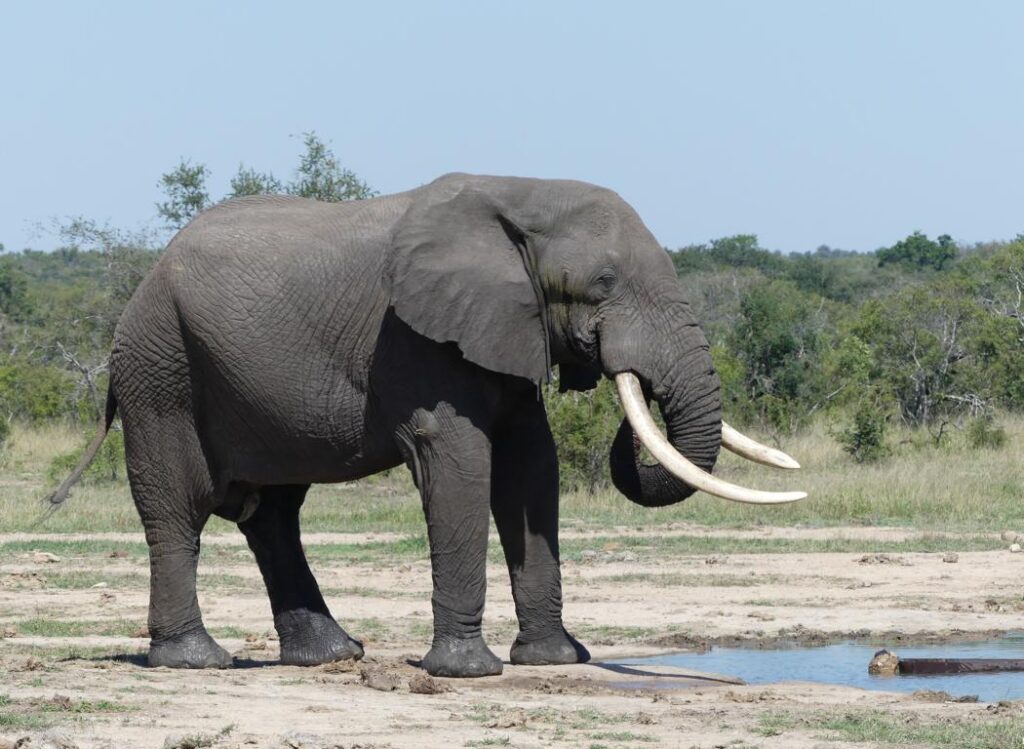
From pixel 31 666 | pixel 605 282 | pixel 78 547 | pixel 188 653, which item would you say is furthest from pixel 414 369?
pixel 78 547

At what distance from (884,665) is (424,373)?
2789 millimetres

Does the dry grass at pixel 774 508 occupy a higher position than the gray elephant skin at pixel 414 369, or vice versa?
the gray elephant skin at pixel 414 369

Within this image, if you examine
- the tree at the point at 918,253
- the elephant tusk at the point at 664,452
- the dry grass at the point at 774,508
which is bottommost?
the dry grass at the point at 774,508

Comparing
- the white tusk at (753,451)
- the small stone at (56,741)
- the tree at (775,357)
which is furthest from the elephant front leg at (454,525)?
the tree at (775,357)

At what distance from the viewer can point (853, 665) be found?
34.1 feet

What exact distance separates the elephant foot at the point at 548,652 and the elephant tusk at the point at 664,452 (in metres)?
1.39

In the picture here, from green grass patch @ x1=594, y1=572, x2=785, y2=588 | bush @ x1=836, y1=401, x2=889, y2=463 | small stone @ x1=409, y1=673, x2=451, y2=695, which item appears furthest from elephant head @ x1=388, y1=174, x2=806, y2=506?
bush @ x1=836, y1=401, x2=889, y2=463

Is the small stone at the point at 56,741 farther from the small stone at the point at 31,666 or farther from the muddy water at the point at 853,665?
the muddy water at the point at 853,665

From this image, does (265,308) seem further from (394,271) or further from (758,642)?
(758,642)

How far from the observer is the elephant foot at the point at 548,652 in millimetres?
9867

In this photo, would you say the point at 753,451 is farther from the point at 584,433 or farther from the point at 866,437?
the point at 866,437

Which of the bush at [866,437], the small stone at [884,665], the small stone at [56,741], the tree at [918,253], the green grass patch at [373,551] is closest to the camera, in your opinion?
the small stone at [56,741]

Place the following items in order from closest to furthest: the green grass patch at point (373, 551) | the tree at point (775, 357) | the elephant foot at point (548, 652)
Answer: the elephant foot at point (548, 652), the green grass patch at point (373, 551), the tree at point (775, 357)

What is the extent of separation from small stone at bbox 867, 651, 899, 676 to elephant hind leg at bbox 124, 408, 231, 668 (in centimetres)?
324
